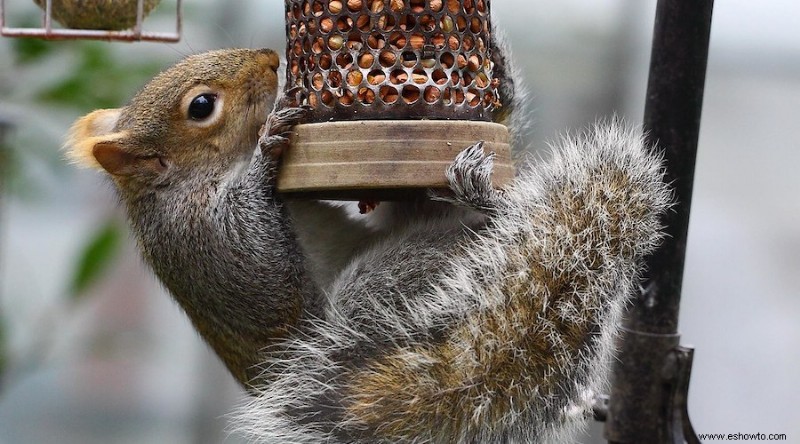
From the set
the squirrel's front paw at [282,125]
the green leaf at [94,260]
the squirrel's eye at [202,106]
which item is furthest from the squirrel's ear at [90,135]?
the squirrel's front paw at [282,125]

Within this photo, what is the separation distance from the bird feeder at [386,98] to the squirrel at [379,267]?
0.20 ft

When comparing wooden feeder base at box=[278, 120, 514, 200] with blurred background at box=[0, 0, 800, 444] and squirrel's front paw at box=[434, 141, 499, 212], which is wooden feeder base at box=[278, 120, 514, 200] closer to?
squirrel's front paw at box=[434, 141, 499, 212]

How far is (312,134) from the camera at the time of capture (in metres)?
1.95

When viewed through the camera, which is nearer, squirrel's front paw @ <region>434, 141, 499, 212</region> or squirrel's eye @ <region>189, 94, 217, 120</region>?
squirrel's front paw @ <region>434, 141, 499, 212</region>

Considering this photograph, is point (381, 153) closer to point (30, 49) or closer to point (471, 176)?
point (471, 176)

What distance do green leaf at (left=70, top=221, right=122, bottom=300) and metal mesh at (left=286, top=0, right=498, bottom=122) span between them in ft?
2.96

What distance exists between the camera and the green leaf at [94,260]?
2639mm

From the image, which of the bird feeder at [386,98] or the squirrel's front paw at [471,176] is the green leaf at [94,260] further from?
the squirrel's front paw at [471,176]

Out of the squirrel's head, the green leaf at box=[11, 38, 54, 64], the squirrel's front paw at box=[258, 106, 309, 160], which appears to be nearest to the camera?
the squirrel's front paw at box=[258, 106, 309, 160]

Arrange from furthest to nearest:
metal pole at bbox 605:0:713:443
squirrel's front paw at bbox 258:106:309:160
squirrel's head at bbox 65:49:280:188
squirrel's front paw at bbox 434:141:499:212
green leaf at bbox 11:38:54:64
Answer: green leaf at bbox 11:38:54:64 < squirrel's head at bbox 65:49:280:188 < squirrel's front paw at bbox 258:106:309:160 < squirrel's front paw at bbox 434:141:499:212 < metal pole at bbox 605:0:713:443

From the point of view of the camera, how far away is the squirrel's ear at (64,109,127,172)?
2357mm

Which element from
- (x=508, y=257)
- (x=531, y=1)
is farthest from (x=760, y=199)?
(x=508, y=257)

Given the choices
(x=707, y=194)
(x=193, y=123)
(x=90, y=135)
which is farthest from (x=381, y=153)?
(x=707, y=194)

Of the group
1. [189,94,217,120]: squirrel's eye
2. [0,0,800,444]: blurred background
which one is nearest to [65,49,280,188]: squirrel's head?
[189,94,217,120]: squirrel's eye
